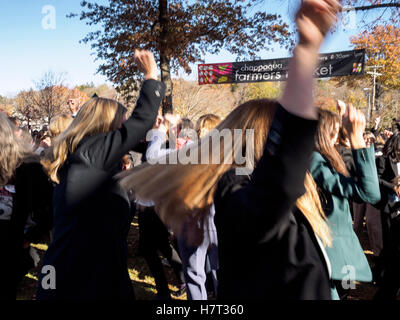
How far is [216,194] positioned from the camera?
4.19 ft

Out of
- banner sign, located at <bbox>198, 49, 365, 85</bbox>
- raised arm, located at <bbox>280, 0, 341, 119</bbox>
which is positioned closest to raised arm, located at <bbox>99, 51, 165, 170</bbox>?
raised arm, located at <bbox>280, 0, 341, 119</bbox>

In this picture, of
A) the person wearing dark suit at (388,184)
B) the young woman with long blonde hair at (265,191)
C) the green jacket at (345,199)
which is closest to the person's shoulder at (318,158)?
the green jacket at (345,199)

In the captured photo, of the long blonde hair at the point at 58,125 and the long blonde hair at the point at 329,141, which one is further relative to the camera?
the long blonde hair at the point at 58,125

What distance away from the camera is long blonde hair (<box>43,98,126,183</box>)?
2.06 metres

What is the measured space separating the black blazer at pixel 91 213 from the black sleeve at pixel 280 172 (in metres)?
1.09

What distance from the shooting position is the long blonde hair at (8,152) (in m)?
2.28

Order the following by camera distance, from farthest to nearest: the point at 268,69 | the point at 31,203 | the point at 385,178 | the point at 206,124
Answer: the point at 268,69 → the point at 385,178 → the point at 206,124 → the point at 31,203

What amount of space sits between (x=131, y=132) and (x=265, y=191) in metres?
1.15

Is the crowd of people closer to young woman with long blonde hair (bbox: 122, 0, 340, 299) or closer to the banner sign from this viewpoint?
young woman with long blonde hair (bbox: 122, 0, 340, 299)

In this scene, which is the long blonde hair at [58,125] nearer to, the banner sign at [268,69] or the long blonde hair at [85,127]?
the long blonde hair at [85,127]

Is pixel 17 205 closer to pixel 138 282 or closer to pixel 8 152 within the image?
pixel 8 152

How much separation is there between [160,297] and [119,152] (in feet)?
8.15

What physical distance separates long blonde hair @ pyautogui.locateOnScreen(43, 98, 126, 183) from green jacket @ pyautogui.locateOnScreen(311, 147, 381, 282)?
1477 millimetres

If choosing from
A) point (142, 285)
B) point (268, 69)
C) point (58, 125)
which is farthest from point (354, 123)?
point (268, 69)
